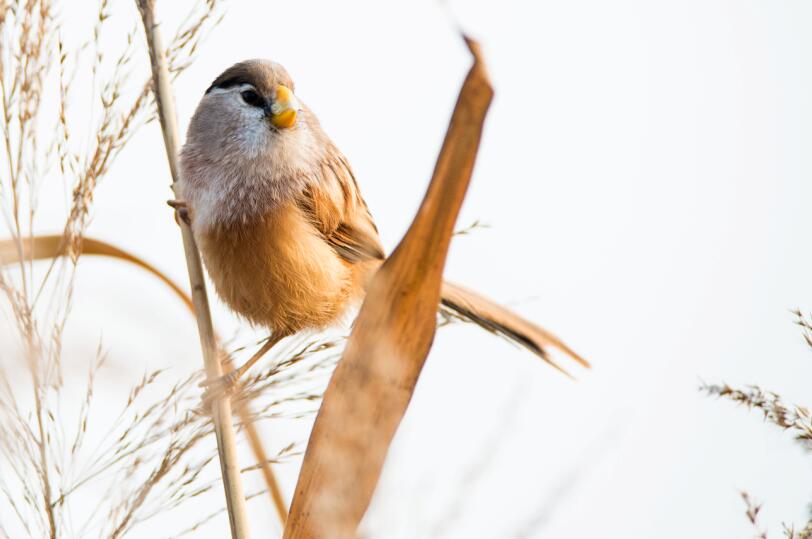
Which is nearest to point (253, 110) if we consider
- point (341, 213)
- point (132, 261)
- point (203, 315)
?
point (341, 213)

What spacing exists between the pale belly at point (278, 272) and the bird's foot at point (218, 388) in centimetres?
74

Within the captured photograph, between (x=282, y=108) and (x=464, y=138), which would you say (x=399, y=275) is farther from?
→ (x=282, y=108)

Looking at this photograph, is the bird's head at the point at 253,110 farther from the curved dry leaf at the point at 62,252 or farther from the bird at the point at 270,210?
the curved dry leaf at the point at 62,252

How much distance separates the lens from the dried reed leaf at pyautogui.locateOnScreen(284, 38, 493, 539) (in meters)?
1.26

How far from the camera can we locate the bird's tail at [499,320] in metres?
2.19

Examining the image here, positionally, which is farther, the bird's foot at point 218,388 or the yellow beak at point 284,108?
the yellow beak at point 284,108

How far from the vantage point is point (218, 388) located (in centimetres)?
158

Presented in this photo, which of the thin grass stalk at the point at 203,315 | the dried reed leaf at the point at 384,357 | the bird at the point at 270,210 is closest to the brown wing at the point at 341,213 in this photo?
the bird at the point at 270,210

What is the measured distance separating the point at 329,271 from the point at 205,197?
17.1 inches

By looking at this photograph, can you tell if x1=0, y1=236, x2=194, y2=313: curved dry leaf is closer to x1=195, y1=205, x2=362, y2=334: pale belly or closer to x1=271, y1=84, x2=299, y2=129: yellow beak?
x1=195, y1=205, x2=362, y2=334: pale belly

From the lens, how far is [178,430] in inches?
57.4

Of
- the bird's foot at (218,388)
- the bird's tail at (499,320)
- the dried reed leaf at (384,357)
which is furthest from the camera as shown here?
the bird's tail at (499,320)

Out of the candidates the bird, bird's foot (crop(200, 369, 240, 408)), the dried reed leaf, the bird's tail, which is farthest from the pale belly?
the dried reed leaf

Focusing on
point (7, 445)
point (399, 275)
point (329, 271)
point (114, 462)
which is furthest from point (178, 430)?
point (329, 271)
